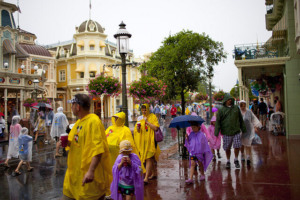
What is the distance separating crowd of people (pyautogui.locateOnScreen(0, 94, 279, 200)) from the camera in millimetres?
3006

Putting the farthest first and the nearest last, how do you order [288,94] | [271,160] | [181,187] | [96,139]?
[288,94] → [271,160] → [181,187] → [96,139]

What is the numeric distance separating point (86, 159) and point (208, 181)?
12.1ft

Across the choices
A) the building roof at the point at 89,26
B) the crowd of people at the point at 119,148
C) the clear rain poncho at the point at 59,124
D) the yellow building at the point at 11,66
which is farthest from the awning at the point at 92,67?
the crowd of people at the point at 119,148

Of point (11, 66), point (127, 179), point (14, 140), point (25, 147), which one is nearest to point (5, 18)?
point (11, 66)

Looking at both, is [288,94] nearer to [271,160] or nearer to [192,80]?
[271,160]

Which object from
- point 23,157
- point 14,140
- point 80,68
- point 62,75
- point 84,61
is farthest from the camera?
point 62,75

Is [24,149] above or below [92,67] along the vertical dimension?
below

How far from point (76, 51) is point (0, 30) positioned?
18.9 meters

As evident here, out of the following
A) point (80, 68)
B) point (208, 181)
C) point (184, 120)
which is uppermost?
point (80, 68)

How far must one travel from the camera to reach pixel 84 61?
126ft

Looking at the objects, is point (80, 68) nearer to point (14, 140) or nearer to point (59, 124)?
point (59, 124)

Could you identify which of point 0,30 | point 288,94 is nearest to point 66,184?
point 288,94

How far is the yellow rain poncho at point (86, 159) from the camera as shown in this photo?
2.97 m

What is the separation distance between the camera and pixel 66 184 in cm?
312
